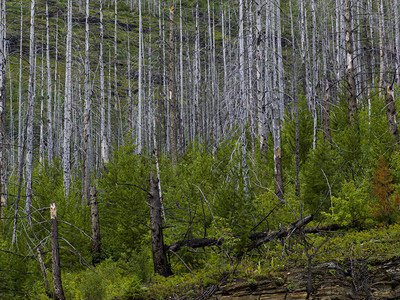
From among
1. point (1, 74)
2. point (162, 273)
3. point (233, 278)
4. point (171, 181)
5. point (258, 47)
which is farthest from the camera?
point (171, 181)

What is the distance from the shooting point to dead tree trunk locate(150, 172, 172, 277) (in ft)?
20.9

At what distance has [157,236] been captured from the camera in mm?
6406

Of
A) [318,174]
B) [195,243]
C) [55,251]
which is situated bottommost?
[195,243]

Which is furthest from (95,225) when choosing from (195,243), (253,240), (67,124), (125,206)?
(253,240)

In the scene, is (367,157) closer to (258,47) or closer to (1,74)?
(258,47)

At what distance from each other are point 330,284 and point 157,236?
3137 millimetres

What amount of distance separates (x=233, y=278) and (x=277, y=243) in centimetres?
137

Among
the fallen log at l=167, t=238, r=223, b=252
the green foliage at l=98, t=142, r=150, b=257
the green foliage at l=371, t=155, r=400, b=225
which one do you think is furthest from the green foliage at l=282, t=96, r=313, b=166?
the fallen log at l=167, t=238, r=223, b=252

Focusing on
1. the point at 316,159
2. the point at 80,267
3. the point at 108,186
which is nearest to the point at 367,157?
the point at 316,159

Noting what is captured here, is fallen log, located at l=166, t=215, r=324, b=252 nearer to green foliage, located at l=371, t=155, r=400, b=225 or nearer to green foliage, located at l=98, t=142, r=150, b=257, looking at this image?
green foliage, located at l=371, t=155, r=400, b=225

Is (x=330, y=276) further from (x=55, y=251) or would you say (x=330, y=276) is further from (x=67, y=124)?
(x=67, y=124)

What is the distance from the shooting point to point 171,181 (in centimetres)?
1383

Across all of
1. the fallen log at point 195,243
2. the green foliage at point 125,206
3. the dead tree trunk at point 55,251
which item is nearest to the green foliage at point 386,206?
the fallen log at point 195,243

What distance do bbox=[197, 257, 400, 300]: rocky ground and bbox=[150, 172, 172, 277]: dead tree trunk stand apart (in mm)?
1402
